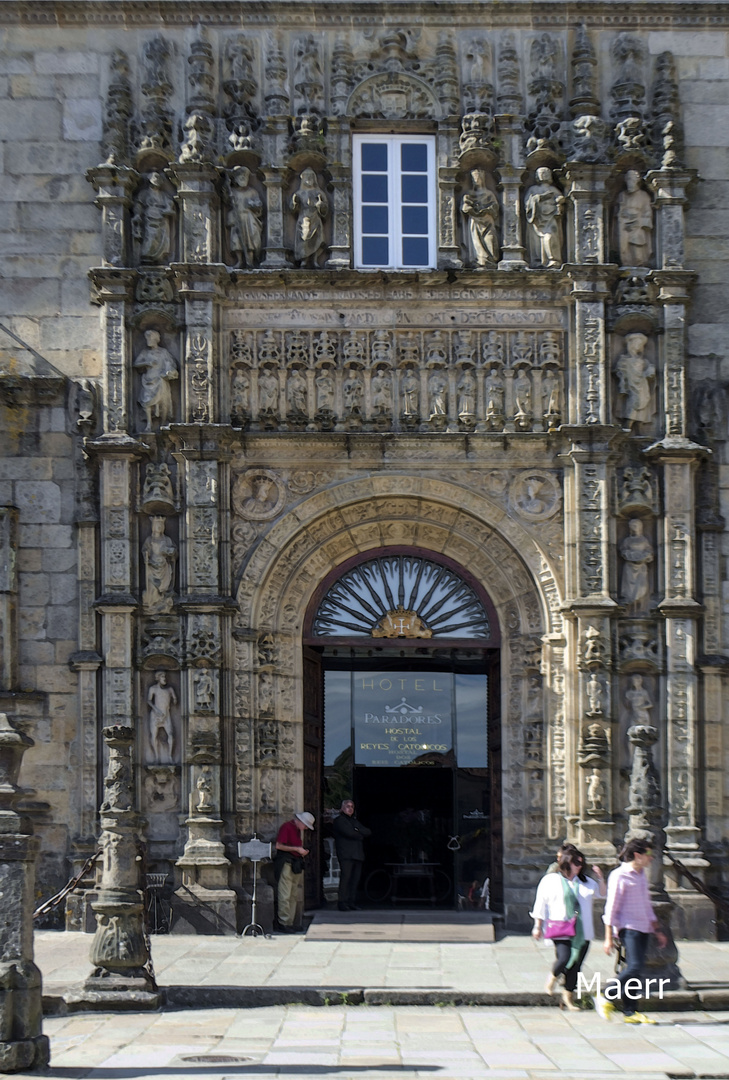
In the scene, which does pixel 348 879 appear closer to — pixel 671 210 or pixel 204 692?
pixel 204 692

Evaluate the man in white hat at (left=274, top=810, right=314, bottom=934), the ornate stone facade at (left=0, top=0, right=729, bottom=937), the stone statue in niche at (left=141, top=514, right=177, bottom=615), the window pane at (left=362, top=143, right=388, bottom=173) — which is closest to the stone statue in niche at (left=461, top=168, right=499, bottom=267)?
the ornate stone facade at (left=0, top=0, right=729, bottom=937)

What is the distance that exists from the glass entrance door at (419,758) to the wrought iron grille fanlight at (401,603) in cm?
67

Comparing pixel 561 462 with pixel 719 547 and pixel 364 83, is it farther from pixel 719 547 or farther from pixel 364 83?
pixel 364 83

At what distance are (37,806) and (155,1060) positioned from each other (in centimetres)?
746

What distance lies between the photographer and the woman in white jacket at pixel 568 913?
12352mm

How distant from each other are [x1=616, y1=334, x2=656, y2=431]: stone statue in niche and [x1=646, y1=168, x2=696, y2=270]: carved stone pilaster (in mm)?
1050

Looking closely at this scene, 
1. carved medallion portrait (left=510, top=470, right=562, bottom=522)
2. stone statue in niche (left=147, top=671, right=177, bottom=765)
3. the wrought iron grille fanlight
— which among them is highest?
carved medallion portrait (left=510, top=470, right=562, bottom=522)

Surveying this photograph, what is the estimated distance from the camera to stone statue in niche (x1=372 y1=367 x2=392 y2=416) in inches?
711

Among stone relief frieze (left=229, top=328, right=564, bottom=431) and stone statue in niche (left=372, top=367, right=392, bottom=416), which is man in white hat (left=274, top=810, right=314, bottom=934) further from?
stone statue in niche (left=372, top=367, right=392, bottom=416)

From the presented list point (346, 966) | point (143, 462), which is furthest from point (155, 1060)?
point (143, 462)

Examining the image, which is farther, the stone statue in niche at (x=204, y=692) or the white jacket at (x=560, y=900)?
the stone statue in niche at (x=204, y=692)

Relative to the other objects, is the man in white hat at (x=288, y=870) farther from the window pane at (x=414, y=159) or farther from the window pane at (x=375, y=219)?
the window pane at (x=414, y=159)

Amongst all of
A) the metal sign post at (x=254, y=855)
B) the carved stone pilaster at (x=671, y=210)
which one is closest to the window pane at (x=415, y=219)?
the carved stone pilaster at (x=671, y=210)

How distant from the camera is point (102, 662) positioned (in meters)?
17.6
